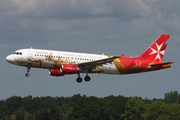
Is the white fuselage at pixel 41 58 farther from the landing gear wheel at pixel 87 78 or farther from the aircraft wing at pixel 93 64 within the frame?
the landing gear wheel at pixel 87 78

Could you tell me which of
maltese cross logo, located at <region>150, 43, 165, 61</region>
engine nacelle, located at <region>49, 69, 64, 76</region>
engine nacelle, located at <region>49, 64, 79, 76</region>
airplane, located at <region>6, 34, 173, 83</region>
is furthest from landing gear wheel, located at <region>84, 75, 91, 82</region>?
maltese cross logo, located at <region>150, 43, 165, 61</region>

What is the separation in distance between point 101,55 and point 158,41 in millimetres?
14089

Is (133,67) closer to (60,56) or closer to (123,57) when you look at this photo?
(123,57)

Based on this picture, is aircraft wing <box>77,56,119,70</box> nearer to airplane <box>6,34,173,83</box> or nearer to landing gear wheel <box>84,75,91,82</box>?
airplane <box>6,34,173,83</box>

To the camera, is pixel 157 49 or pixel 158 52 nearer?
pixel 158 52

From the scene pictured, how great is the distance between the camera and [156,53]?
133 meters

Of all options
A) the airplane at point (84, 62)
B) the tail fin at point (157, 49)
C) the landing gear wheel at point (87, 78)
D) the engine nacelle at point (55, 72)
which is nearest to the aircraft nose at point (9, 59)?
the airplane at point (84, 62)

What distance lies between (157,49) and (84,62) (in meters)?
17.5

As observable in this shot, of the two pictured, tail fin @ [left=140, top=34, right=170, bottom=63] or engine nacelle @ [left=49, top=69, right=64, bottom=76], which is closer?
engine nacelle @ [left=49, top=69, right=64, bottom=76]

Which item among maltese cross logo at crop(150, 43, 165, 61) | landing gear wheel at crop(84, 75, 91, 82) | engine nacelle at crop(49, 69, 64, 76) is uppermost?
maltese cross logo at crop(150, 43, 165, 61)

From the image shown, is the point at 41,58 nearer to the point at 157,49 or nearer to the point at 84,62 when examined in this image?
the point at 84,62

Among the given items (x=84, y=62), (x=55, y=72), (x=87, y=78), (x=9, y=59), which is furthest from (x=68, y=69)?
(x=9, y=59)

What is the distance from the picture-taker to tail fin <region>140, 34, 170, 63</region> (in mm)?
131500

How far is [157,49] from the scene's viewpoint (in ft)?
440
